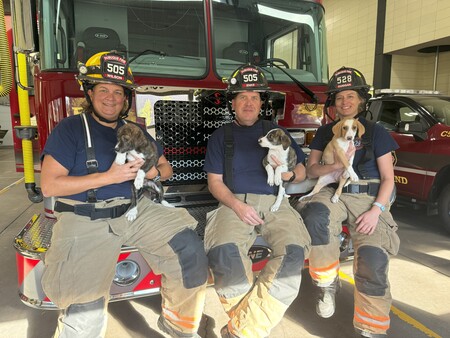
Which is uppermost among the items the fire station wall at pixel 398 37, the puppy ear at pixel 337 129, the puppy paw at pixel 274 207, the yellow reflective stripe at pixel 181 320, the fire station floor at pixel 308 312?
the fire station wall at pixel 398 37

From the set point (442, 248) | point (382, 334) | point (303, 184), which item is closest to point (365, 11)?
point (442, 248)

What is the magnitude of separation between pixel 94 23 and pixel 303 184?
7.36 feet

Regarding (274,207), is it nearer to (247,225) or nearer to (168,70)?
(247,225)

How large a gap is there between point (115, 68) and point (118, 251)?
45.7 inches

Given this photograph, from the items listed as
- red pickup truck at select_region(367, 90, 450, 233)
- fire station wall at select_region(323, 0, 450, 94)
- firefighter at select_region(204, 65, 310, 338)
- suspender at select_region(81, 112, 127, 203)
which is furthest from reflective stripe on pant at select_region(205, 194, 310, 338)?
fire station wall at select_region(323, 0, 450, 94)

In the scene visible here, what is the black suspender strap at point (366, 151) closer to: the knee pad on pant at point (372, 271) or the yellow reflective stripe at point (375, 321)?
the knee pad on pant at point (372, 271)

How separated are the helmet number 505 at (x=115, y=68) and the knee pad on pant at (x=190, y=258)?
3.65 ft

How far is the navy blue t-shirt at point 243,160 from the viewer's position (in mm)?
2711

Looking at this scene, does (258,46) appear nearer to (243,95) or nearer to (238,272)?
(243,95)

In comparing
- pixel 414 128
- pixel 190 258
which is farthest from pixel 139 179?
pixel 414 128

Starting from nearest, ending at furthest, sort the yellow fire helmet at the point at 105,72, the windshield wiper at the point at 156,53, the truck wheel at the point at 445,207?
the yellow fire helmet at the point at 105,72 < the windshield wiper at the point at 156,53 < the truck wheel at the point at 445,207

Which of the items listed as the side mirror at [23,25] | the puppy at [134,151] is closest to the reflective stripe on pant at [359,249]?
the puppy at [134,151]

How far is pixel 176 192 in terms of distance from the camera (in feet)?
9.54

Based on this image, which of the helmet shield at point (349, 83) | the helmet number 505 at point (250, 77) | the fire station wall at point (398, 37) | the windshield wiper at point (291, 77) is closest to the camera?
the helmet number 505 at point (250, 77)
